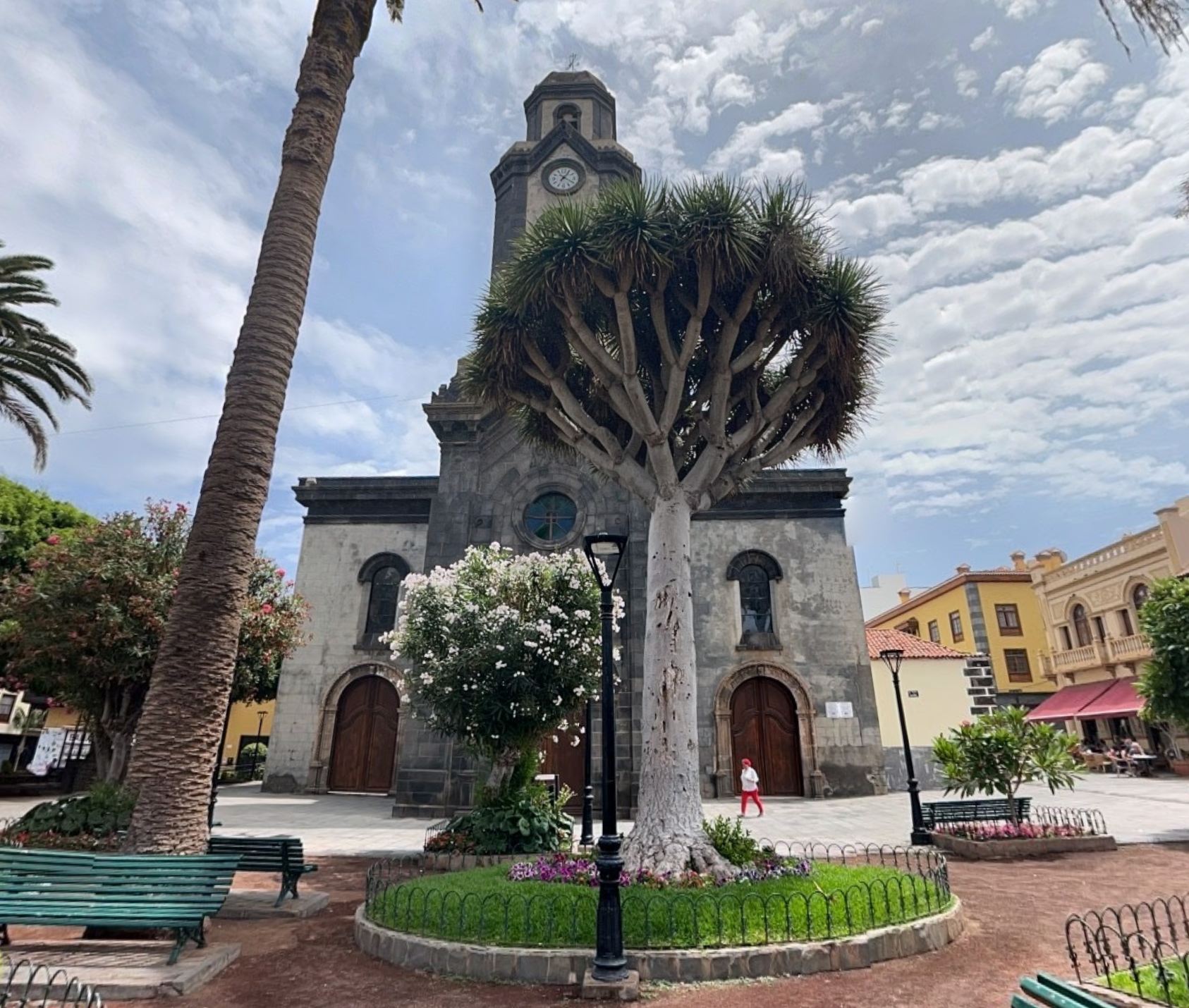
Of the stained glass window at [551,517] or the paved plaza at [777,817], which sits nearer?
the paved plaza at [777,817]

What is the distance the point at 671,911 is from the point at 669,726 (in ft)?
7.81

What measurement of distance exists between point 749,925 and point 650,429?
579 centimetres

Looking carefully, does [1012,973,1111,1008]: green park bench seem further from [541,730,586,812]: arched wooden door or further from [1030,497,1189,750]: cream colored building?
[1030,497,1189,750]: cream colored building

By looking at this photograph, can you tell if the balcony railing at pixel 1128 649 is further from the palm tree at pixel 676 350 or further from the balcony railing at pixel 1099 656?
the palm tree at pixel 676 350

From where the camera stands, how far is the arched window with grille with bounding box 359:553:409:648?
22.0m

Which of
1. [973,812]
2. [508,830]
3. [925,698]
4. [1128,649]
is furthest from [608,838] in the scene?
[1128,649]

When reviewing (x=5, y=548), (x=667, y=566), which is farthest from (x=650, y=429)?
(x=5, y=548)

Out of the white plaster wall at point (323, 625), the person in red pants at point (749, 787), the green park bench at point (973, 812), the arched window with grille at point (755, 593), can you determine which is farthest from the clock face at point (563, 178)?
the green park bench at point (973, 812)

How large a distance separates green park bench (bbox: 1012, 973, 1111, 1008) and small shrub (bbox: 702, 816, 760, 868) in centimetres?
454

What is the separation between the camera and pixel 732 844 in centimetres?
837

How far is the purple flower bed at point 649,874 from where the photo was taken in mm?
7426

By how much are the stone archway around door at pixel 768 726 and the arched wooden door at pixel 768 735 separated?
2 cm

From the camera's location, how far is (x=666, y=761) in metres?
8.25

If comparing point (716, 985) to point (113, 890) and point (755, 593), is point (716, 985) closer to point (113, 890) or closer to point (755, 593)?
point (113, 890)
